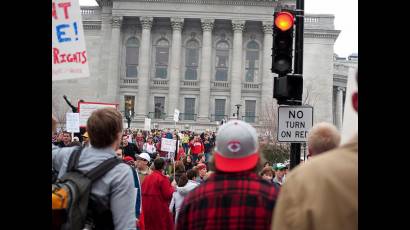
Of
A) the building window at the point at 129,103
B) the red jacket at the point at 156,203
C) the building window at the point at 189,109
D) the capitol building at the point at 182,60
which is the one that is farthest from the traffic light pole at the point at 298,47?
the building window at the point at 189,109

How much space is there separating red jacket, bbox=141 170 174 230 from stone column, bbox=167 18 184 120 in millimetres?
50733

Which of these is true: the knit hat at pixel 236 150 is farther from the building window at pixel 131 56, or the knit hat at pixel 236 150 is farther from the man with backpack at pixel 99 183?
the building window at pixel 131 56

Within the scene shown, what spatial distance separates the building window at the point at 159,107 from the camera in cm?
6006

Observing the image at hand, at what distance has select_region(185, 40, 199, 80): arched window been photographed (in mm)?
61406

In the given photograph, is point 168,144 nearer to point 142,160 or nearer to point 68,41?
point 142,160

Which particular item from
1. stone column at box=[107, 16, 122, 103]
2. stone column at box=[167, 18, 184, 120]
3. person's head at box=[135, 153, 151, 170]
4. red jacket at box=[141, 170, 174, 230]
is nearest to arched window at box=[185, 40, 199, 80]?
stone column at box=[167, 18, 184, 120]

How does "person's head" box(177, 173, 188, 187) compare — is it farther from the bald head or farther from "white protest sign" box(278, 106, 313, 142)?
the bald head

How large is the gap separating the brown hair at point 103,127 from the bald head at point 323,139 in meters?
1.65

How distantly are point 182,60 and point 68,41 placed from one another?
55557 mm

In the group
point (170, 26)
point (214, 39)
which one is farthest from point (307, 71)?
point (170, 26)
